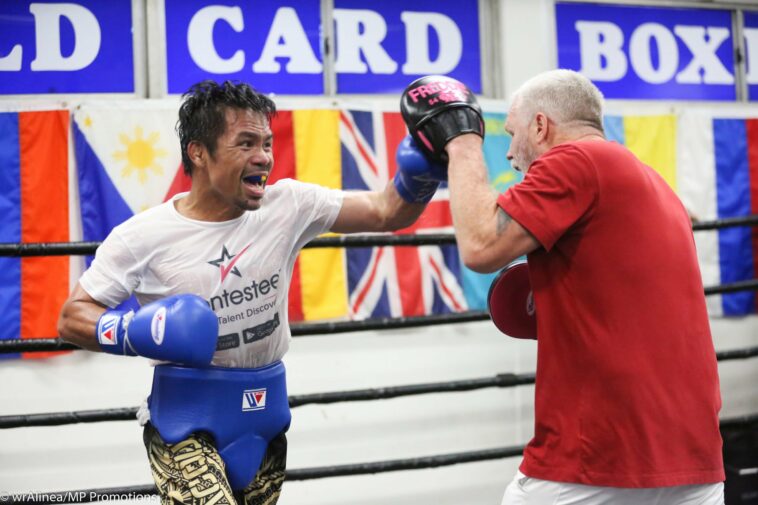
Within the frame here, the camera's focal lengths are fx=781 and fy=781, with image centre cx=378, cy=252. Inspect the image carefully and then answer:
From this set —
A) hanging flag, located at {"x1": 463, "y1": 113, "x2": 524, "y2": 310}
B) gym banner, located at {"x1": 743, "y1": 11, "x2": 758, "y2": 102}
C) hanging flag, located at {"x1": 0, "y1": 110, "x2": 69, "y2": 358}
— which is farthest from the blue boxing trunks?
gym banner, located at {"x1": 743, "y1": 11, "x2": 758, "y2": 102}

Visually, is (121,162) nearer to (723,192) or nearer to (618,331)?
(618,331)

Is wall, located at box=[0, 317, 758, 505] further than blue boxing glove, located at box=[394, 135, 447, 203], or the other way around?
wall, located at box=[0, 317, 758, 505]

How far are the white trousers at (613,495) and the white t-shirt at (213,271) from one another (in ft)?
2.53

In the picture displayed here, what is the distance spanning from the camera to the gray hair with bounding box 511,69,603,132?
5.48 feet

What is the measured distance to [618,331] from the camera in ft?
4.91

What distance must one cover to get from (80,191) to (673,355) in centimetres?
294

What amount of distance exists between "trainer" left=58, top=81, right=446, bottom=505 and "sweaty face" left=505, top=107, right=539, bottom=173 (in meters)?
0.26

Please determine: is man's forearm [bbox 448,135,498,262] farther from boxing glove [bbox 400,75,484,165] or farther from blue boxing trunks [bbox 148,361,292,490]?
blue boxing trunks [bbox 148,361,292,490]

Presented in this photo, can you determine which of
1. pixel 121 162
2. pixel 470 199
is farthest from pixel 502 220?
pixel 121 162

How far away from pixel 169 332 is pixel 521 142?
2.89 feet

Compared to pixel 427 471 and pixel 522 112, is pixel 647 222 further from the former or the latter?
pixel 427 471

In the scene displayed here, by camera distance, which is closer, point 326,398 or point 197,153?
point 197,153

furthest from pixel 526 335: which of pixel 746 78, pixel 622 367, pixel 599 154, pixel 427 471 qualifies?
pixel 746 78

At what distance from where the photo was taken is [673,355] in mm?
1506
